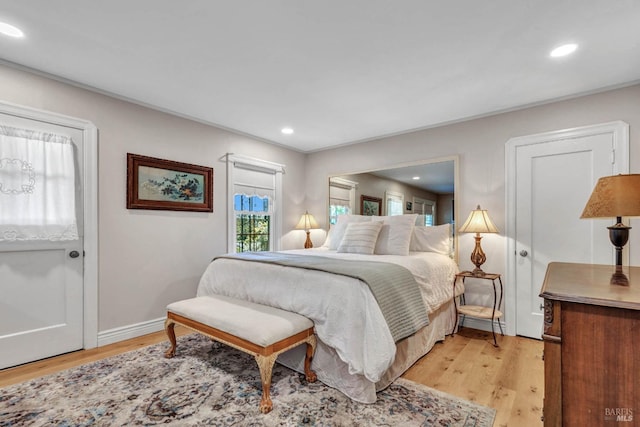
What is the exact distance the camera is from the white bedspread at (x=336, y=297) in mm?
1871

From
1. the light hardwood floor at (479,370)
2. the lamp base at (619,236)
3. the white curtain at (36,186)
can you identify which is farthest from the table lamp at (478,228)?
the white curtain at (36,186)

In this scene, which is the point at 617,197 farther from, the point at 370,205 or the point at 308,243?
the point at 308,243

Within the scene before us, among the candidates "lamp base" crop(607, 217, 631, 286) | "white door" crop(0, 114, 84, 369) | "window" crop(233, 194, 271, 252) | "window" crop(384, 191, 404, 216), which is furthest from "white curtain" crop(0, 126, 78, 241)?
"lamp base" crop(607, 217, 631, 286)

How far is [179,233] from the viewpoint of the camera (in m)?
3.44

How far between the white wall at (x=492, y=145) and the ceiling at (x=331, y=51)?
0.15 meters

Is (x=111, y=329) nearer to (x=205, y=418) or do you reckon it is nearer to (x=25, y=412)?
(x=25, y=412)

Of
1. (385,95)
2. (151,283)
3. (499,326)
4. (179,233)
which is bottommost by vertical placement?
(499,326)

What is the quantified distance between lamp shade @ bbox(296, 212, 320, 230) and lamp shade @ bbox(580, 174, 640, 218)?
11.5ft

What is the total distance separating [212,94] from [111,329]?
8.08 ft

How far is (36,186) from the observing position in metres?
2.46

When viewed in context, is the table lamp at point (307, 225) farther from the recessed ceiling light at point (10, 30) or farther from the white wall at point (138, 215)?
the recessed ceiling light at point (10, 30)

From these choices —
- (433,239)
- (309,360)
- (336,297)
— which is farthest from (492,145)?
(309,360)

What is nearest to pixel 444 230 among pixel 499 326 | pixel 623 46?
pixel 499 326

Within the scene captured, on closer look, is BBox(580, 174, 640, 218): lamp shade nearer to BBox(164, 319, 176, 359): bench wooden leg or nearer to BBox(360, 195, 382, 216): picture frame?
BBox(360, 195, 382, 216): picture frame
